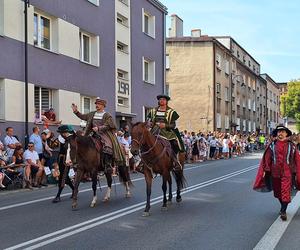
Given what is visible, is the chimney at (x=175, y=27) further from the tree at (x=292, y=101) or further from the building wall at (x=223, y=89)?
the tree at (x=292, y=101)

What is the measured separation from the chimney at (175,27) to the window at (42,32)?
1232 inches

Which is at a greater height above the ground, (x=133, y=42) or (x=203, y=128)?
(x=133, y=42)

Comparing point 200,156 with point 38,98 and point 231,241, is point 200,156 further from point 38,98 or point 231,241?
point 231,241

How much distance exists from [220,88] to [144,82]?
20670mm

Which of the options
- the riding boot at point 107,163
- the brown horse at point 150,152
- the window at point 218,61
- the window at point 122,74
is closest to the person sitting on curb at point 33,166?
the riding boot at point 107,163

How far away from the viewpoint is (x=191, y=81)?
48.1m

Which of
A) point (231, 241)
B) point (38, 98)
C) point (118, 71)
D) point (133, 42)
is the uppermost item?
point (133, 42)

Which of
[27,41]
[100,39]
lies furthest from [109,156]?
[100,39]

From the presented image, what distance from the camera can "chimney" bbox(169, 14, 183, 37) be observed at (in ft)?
171

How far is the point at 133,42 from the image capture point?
99.2ft

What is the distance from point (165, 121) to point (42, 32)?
1169 cm

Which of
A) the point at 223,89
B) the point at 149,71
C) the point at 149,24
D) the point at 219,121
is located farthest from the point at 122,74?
the point at 223,89

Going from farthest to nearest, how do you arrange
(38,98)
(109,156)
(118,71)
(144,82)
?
(144,82), (118,71), (38,98), (109,156)


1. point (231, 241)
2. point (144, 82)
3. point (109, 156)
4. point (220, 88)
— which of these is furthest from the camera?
point (220, 88)
